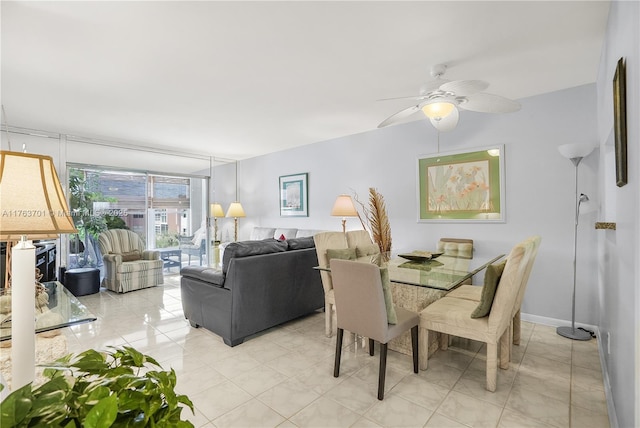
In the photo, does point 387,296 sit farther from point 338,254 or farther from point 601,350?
point 601,350

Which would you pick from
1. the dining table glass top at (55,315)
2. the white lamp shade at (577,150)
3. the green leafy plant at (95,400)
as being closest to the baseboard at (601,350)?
the white lamp shade at (577,150)

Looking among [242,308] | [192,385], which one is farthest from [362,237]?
[192,385]

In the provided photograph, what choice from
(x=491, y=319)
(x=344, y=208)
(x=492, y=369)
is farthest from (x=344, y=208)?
(x=492, y=369)

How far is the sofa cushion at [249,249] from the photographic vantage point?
2.89 meters

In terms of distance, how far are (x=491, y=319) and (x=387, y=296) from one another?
71 cm

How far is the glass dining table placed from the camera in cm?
229

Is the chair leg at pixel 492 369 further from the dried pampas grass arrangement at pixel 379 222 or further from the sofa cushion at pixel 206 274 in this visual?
the sofa cushion at pixel 206 274

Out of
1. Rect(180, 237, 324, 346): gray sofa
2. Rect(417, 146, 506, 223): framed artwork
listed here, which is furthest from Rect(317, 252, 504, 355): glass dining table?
Rect(417, 146, 506, 223): framed artwork

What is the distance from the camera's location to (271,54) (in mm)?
2518

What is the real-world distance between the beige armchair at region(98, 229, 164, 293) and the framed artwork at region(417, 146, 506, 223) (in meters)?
4.35

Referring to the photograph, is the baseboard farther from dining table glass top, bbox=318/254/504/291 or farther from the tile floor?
dining table glass top, bbox=318/254/504/291

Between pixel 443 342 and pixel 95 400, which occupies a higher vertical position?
pixel 95 400

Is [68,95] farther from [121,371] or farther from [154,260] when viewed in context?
[121,371]

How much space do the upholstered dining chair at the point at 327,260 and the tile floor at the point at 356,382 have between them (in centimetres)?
21
